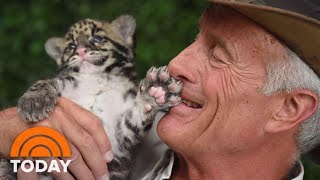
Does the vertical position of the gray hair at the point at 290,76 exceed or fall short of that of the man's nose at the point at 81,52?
it exceeds it

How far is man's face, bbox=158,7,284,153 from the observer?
2748 millimetres

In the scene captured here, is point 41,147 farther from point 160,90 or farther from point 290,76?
point 290,76

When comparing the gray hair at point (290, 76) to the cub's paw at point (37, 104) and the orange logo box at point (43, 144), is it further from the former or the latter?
the cub's paw at point (37, 104)

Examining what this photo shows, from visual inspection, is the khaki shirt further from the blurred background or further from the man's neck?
the blurred background

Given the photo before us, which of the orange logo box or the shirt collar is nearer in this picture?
the orange logo box

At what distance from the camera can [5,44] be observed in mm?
5934

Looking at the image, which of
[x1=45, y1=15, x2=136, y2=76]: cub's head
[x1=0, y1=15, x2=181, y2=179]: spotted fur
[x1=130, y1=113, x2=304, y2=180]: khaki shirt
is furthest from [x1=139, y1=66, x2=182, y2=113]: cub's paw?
[x1=45, y1=15, x2=136, y2=76]: cub's head

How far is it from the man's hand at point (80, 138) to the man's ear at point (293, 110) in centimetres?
79

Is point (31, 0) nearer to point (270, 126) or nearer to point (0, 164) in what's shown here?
point (0, 164)

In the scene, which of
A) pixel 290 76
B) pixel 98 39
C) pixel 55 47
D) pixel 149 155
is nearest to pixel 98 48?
pixel 98 39

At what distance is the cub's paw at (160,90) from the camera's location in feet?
9.50

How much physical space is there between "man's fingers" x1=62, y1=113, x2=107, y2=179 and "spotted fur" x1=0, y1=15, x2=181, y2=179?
6.8 inches

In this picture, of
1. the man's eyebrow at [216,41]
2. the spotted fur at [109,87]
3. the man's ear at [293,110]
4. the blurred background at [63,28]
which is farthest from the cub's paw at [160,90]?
the blurred background at [63,28]

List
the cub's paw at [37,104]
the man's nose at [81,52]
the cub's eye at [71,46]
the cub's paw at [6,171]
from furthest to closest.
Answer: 1. the cub's eye at [71,46]
2. the man's nose at [81,52]
3. the cub's paw at [6,171]
4. the cub's paw at [37,104]
